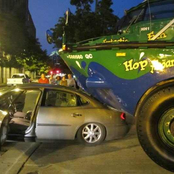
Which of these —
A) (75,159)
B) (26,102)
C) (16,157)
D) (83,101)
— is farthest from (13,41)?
(75,159)

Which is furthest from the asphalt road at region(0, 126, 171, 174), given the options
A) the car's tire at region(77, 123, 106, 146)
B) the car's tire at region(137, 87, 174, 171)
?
the car's tire at region(137, 87, 174, 171)

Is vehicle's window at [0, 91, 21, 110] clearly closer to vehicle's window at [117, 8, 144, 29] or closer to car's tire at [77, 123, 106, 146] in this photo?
car's tire at [77, 123, 106, 146]

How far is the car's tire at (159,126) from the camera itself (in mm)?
4137

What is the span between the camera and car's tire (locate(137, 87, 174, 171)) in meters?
4.14

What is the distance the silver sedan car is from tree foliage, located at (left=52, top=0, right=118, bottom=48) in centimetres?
1498

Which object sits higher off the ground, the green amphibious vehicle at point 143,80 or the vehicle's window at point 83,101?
the green amphibious vehicle at point 143,80

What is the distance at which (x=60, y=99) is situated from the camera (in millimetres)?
6473

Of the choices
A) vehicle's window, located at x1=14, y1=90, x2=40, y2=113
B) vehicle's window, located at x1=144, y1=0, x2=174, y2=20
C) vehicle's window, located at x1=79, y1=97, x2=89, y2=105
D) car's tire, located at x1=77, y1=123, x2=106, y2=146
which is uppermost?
vehicle's window, located at x1=144, y1=0, x2=174, y2=20

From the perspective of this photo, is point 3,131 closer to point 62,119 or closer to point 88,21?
point 62,119

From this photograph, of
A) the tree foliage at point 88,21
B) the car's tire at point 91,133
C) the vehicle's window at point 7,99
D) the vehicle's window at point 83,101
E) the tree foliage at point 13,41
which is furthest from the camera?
the tree foliage at point 13,41

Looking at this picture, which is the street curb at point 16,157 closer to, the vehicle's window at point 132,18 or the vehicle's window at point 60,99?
the vehicle's window at point 60,99

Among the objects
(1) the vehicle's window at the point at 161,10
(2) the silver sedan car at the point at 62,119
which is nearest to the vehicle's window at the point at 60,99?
(2) the silver sedan car at the point at 62,119

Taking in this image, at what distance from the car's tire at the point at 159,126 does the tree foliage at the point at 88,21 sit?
17.3 metres

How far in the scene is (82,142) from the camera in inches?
247
